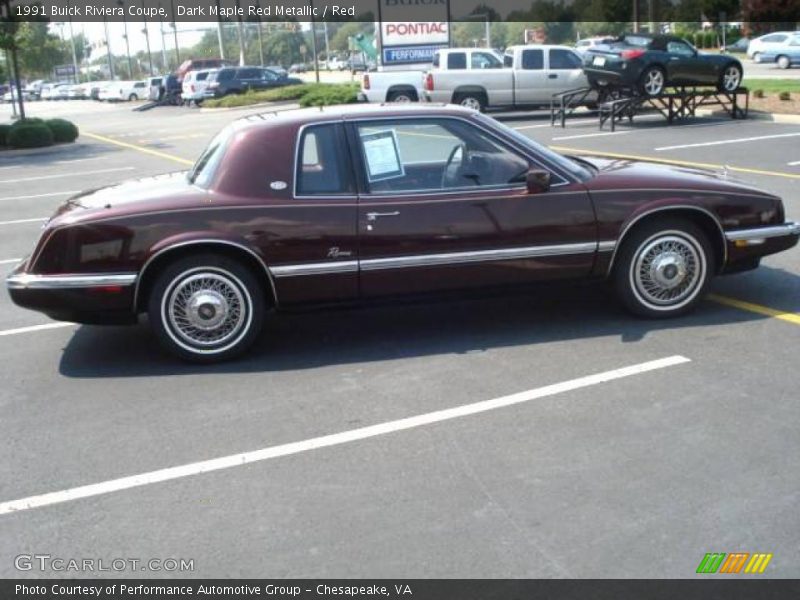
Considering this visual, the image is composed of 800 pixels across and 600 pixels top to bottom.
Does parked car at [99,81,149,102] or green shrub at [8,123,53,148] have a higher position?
parked car at [99,81,149,102]

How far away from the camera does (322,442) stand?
4641 millimetres

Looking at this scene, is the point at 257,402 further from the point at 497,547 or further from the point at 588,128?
the point at 588,128

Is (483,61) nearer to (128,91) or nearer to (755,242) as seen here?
(755,242)

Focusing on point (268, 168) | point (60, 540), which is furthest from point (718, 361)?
point (60, 540)

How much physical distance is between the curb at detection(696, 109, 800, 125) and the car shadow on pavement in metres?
13.6

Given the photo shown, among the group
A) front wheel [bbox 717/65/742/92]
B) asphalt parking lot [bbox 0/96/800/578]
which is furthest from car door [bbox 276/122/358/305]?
front wheel [bbox 717/65/742/92]

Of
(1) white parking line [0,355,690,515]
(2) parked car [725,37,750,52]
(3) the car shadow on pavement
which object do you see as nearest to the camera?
(1) white parking line [0,355,690,515]

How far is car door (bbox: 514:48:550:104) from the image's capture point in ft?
80.2

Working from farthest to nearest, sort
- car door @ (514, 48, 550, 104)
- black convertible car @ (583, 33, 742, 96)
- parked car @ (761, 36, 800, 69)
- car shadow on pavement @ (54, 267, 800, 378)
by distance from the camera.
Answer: parked car @ (761, 36, 800, 69) < car door @ (514, 48, 550, 104) < black convertible car @ (583, 33, 742, 96) < car shadow on pavement @ (54, 267, 800, 378)

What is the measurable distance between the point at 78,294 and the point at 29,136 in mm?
20856

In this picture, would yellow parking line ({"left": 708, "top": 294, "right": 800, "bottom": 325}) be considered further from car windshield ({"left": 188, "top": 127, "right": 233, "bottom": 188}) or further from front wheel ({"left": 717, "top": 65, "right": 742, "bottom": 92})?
Answer: front wheel ({"left": 717, "top": 65, "right": 742, "bottom": 92})

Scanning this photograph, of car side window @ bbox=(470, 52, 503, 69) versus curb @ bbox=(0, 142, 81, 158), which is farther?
car side window @ bbox=(470, 52, 503, 69)
